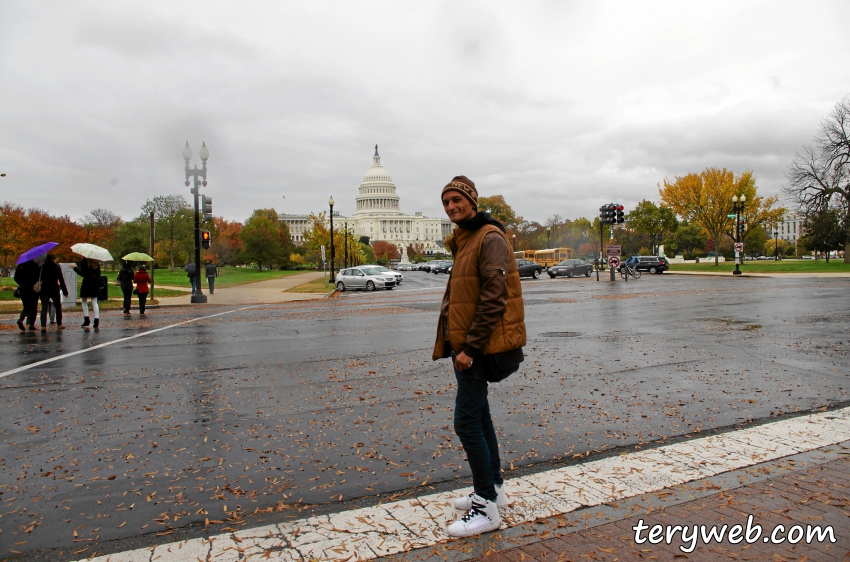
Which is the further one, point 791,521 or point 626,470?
point 626,470

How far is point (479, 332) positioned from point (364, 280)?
35.9 metres

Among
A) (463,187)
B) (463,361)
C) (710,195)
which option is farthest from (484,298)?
(710,195)

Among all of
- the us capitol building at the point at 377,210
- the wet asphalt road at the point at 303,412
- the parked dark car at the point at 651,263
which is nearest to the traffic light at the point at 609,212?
the parked dark car at the point at 651,263

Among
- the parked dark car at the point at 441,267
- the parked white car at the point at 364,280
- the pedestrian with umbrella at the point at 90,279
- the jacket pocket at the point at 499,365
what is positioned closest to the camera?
the jacket pocket at the point at 499,365

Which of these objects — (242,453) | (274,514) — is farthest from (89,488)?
(274,514)

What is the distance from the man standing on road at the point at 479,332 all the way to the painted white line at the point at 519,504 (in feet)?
0.67

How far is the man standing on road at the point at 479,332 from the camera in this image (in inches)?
141

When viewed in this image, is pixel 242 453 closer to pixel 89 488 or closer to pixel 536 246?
pixel 89 488

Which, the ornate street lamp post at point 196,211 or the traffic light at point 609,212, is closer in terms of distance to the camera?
the ornate street lamp post at point 196,211

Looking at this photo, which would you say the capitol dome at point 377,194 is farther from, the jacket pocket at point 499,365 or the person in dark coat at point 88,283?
the jacket pocket at point 499,365

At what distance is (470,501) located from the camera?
12.4ft

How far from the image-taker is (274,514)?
3.87m

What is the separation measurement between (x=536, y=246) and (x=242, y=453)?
388 ft

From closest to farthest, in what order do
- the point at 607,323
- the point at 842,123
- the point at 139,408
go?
the point at 139,408 → the point at 607,323 → the point at 842,123
